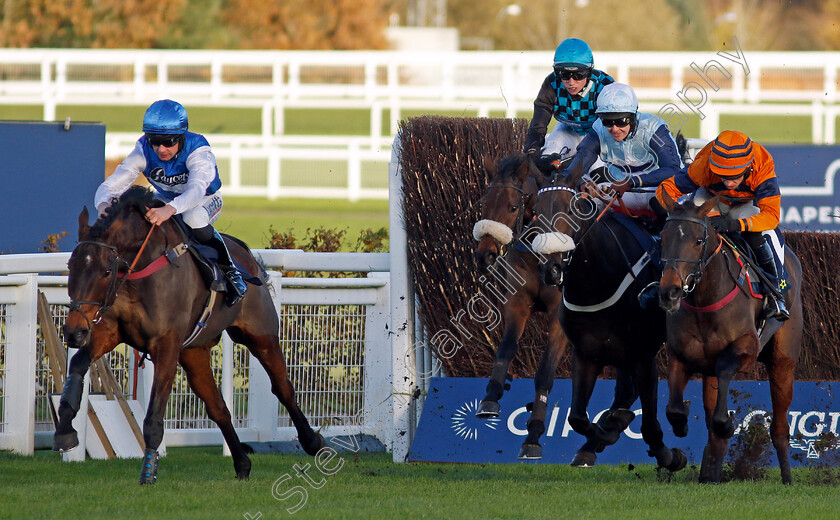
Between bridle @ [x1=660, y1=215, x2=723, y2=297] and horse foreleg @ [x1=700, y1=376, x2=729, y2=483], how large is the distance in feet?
2.21

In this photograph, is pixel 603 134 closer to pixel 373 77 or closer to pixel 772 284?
pixel 772 284

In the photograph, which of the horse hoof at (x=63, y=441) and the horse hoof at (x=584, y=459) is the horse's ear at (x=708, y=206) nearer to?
the horse hoof at (x=584, y=459)

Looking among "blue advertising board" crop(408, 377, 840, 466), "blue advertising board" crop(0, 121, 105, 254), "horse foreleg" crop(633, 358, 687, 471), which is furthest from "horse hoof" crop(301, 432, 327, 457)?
"blue advertising board" crop(0, 121, 105, 254)

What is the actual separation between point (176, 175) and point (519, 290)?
6.20ft

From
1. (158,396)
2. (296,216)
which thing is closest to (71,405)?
(158,396)

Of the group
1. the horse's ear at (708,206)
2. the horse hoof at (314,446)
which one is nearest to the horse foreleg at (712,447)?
the horse's ear at (708,206)

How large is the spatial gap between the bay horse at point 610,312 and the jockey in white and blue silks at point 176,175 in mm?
→ 1773

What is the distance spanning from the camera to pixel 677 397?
18.9 feet

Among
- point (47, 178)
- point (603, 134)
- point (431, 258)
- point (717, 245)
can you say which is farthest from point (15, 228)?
point (717, 245)

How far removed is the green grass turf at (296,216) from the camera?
578 inches

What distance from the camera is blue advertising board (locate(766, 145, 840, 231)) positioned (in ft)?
40.9

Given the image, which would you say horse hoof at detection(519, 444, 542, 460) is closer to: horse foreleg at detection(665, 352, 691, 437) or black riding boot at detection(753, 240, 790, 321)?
horse foreleg at detection(665, 352, 691, 437)

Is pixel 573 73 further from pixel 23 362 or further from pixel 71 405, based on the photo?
pixel 23 362

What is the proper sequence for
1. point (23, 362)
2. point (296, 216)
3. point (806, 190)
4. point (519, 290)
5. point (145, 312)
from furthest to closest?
point (296, 216)
point (806, 190)
point (23, 362)
point (519, 290)
point (145, 312)
